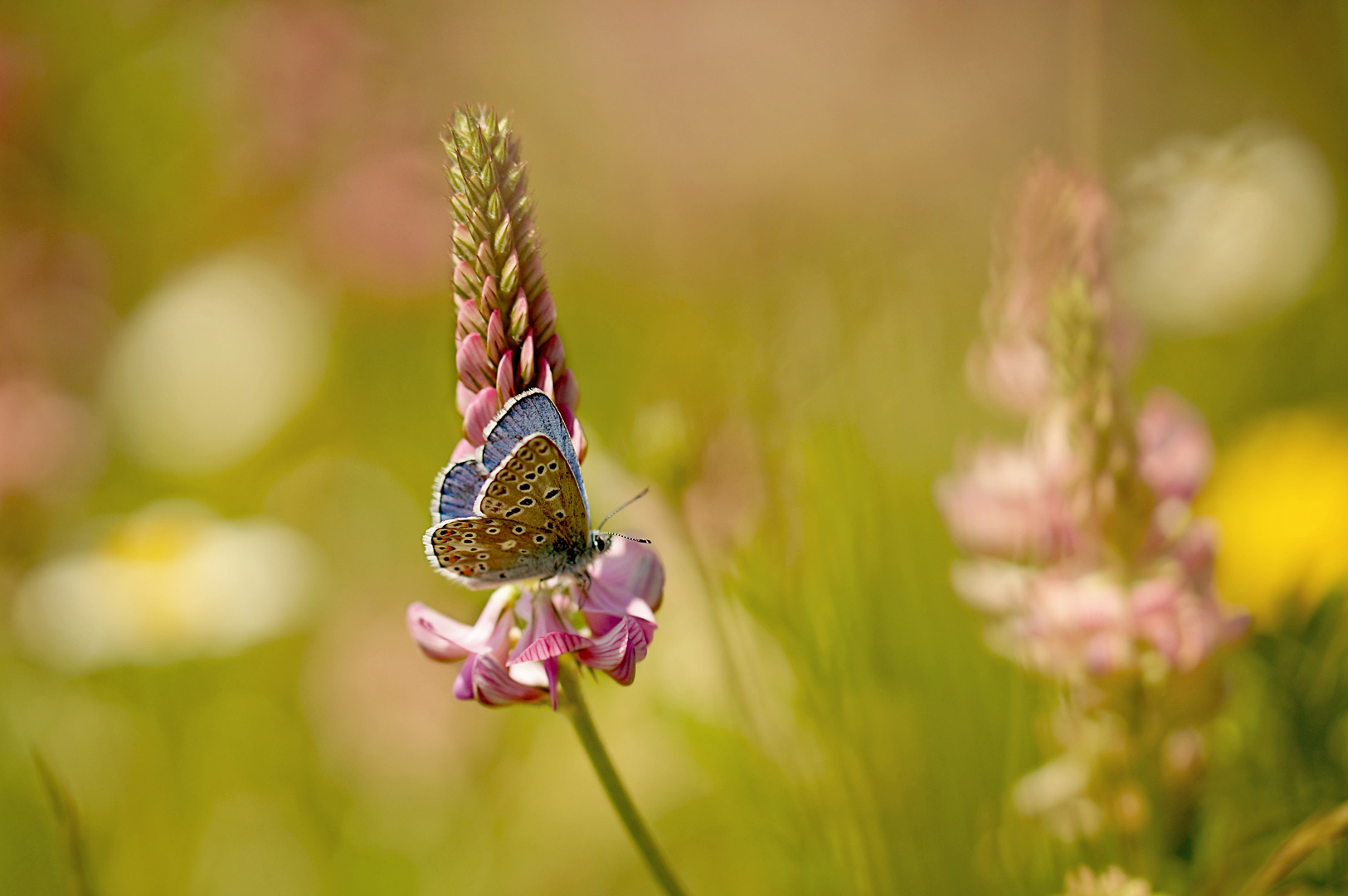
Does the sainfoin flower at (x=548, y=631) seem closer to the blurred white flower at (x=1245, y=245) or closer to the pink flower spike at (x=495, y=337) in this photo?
the pink flower spike at (x=495, y=337)

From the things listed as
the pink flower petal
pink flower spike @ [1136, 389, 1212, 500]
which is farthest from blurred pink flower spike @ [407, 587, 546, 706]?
pink flower spike @ [1136, 389, 1212, 500]

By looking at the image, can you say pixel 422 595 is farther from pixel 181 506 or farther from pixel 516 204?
pixel 516 204

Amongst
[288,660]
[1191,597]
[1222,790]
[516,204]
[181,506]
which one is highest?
[516,204]

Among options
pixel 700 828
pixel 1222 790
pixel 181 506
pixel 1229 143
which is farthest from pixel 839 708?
pixel 181 506

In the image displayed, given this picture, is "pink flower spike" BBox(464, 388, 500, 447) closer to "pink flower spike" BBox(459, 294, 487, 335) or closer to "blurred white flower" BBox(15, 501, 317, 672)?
"pink flower spike" BBox(459, 294, 487, 335)

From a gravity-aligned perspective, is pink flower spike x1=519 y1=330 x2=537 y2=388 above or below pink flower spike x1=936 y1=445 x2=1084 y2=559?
above

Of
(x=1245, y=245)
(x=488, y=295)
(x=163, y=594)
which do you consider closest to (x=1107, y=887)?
(x=488, y=295)

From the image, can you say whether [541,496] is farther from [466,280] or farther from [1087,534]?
[1087,534]
